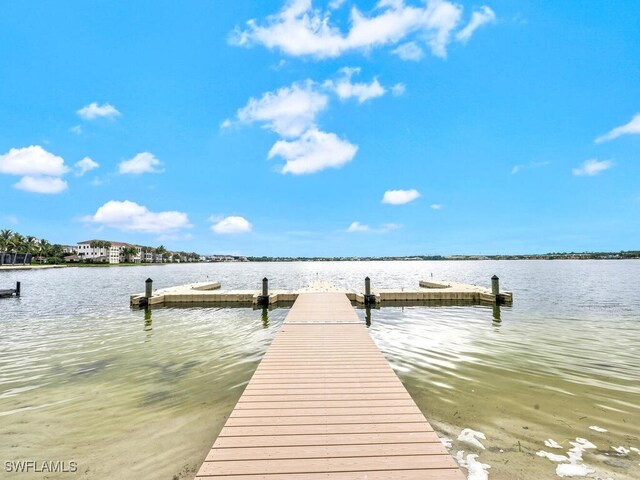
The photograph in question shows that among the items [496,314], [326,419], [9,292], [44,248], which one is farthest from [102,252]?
[326,419]

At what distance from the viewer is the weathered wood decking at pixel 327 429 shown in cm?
357

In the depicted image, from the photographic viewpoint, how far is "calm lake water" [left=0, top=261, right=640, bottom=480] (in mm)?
5289

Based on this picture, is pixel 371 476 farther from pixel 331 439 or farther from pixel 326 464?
pixel 331 439

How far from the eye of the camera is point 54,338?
1348 centimetres

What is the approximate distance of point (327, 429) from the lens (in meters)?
4.45

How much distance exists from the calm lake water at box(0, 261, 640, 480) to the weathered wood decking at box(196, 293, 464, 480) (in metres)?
1.25

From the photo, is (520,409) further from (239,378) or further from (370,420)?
(239,378)

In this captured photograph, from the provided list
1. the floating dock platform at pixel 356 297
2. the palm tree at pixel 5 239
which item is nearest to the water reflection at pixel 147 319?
the floating dock platform at pixel 356 297

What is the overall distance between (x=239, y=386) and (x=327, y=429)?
14.5 ft

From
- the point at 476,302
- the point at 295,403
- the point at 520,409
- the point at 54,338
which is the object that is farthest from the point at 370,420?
the point at 476,302

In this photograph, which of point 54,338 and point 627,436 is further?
point 54,338

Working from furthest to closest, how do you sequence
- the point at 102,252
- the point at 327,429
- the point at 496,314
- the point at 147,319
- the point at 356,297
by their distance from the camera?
the point at 102,252 < the point at 356,297 < the point at 496,314 < the point at 147,319 < the point at 327,429

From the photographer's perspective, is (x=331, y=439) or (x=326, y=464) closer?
(x=326, y=464)

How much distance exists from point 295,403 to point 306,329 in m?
5.98
